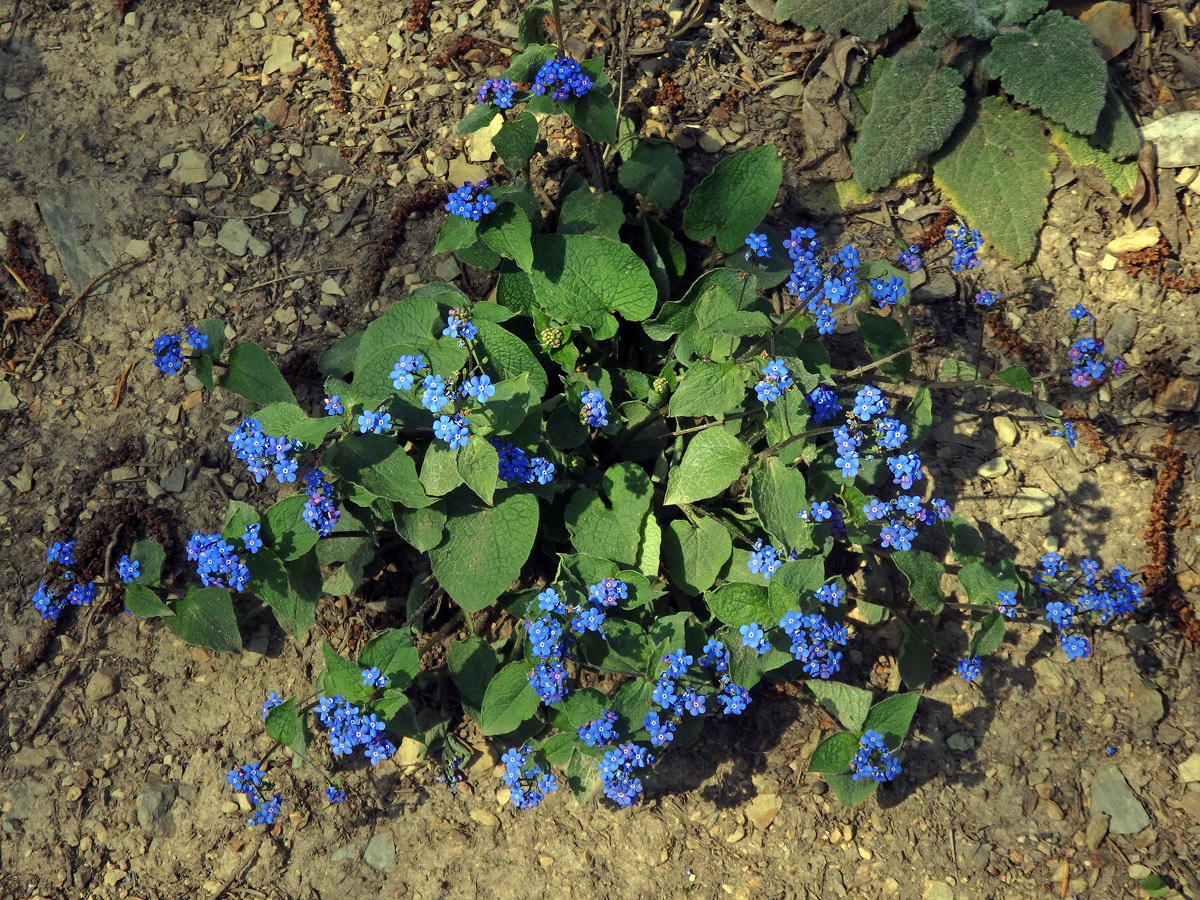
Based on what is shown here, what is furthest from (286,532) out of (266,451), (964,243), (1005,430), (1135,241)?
(1135,241)

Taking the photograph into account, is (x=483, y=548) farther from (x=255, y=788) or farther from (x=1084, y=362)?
(x=1084, y=362)

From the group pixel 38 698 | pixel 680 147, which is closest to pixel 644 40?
pixel 680 147

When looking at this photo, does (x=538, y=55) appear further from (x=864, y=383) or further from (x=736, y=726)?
(x=736, y=726)

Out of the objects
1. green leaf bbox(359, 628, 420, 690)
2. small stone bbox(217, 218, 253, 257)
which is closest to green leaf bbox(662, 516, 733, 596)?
green leaf bbox(359, 628, 420, 690)

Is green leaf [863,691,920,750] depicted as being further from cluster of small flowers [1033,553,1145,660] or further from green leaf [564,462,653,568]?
green leaf [564,462,653,568]

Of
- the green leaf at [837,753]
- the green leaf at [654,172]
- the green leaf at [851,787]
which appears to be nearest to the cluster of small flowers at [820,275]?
the green leaf at [654,172]
